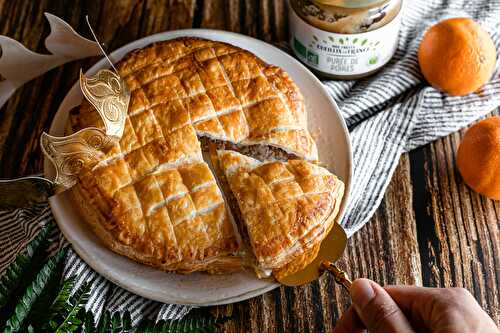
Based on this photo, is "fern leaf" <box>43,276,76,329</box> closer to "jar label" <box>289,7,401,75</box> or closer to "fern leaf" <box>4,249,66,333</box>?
"fern leaf" <box>4,249,66,333</box>

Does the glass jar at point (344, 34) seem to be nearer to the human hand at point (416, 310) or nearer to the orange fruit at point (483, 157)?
the orange fruit at point (483, 157)

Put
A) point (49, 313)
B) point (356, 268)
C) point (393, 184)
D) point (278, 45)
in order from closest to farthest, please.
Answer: point (49, 313)
point (356, 268)
point (393, 184)
point (278, 45)

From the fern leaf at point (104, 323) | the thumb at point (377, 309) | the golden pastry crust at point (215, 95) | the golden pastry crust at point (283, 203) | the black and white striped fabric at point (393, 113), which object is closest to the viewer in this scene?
the thumb at point (377, 309)

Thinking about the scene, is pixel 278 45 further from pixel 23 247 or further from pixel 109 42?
pixel 23 247

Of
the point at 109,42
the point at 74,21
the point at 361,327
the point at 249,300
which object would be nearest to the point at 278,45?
the point at 109,42

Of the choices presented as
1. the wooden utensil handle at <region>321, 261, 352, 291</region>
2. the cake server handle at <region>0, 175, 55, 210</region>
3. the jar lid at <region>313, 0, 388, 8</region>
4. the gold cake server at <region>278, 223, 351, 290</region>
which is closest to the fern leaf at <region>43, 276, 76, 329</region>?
the cake server handle at <region>0, 175, 55, 210</region>

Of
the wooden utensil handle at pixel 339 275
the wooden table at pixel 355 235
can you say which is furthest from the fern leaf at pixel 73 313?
the wooden utensil handle at pixel 339 275
